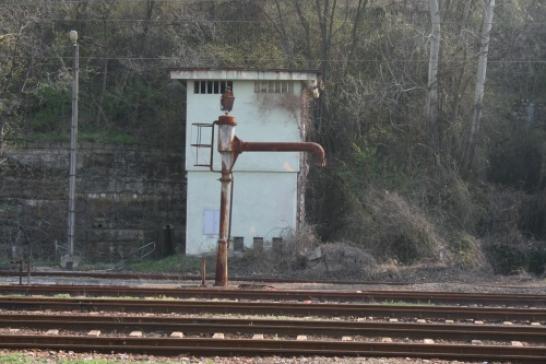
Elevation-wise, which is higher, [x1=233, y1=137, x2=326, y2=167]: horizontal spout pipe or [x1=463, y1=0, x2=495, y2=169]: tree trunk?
[x1=463, y1=0, x2=495, y2=169]: tree trunk

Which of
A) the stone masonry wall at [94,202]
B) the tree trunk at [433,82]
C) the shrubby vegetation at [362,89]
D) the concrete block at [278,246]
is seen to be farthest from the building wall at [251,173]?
the tree trunk at [433,82]

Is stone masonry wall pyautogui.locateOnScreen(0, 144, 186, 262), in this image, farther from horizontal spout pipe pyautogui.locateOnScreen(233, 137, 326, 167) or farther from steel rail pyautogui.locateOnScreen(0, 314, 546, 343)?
steel rail pyautogui.locateOnScreen(0, 314, 546, 343)

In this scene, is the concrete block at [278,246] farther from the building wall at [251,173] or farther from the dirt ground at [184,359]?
the dirt ground at [184,359]

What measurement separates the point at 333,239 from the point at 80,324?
1719cm

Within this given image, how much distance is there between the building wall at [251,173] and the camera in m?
26.4

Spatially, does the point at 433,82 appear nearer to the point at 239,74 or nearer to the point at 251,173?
the point at 239,74

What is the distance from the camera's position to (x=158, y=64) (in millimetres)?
35406

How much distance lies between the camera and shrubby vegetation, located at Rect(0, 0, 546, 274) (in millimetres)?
28797

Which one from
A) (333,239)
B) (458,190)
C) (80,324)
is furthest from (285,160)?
(80,324)

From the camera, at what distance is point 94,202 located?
2958 centimetres

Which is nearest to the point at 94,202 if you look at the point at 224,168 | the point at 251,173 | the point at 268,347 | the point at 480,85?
the point at 251,173

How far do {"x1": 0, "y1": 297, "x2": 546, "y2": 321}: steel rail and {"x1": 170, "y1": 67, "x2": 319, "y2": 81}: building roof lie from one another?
13819mm

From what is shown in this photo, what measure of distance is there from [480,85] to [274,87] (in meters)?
9.04

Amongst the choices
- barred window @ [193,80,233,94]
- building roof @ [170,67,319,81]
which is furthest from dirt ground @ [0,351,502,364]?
barred window @ [193,80,233,94]
